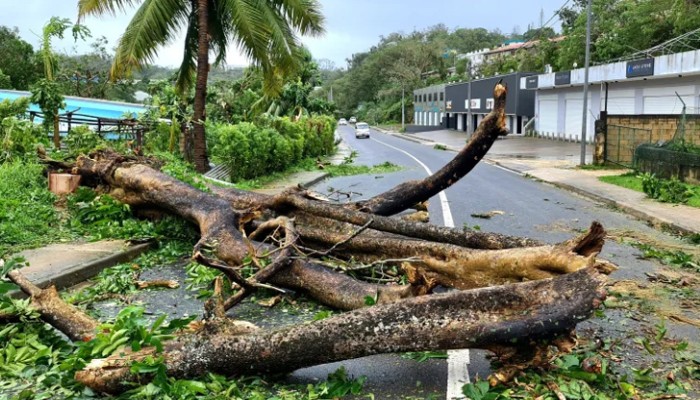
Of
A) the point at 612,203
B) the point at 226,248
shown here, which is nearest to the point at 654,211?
the point at 612,203

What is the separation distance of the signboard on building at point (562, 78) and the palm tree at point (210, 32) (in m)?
29.2

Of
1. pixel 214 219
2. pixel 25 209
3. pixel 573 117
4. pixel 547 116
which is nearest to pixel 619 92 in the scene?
pixel 573 117

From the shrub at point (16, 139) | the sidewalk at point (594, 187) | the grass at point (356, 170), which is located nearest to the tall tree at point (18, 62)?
the grass at point (356, 170)

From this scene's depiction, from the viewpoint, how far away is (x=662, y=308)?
6449mm

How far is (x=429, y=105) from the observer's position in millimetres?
86312

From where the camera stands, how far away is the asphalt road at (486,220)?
4.72m

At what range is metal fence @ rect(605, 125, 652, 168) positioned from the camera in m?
23.1

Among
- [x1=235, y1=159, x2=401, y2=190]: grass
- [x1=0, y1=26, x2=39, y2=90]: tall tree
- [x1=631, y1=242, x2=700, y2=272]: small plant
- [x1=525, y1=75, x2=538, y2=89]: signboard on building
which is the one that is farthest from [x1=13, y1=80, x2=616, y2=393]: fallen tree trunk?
[x1=525, y1=75, x2=538, y2=89]: signboard on building

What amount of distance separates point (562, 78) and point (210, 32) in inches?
1264

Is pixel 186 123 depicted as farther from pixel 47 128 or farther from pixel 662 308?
pixel 662 308

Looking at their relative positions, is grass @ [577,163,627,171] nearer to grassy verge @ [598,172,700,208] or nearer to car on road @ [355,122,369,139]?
grassy verge @ [598,172,700,208]

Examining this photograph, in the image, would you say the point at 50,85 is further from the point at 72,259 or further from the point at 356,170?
the point at 356,170

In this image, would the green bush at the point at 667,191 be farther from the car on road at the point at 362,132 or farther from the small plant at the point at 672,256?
the car on road at the point at 362,132

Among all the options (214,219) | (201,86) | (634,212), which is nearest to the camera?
(214,219)
